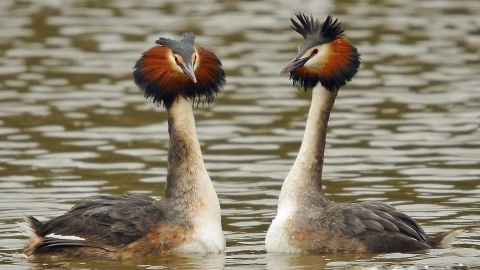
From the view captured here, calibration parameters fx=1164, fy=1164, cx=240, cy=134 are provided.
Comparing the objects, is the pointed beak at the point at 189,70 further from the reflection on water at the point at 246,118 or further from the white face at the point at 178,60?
A: the reflection on water at the point at 246,118

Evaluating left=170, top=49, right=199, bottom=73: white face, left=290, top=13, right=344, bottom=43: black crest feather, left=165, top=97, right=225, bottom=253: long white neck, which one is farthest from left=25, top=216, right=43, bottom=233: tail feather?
left=290, top=13, right=344, bottom=43: black crest feather

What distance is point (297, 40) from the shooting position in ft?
77.9

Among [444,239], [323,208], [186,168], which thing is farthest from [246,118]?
[444,239]

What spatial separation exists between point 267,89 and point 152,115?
2.32 meters

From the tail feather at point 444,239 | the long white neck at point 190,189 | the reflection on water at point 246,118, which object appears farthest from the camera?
the reflection on water at point 246,118

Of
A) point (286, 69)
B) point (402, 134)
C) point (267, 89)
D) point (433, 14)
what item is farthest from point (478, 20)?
point (286, 69)

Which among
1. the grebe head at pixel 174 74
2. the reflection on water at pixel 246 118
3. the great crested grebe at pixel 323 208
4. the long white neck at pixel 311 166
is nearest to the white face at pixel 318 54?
the great crested grebe at pixel 323 208

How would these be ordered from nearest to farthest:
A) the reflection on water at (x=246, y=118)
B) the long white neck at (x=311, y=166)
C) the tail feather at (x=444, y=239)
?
the tail feather at (x=444, y=239) < the long white neck at (x=311, y=166) < the reflection on water at (x=246, y=118)

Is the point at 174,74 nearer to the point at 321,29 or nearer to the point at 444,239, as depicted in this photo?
the point at 321,29

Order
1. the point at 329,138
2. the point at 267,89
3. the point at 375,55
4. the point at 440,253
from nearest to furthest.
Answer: the point at 440,253 < the point at 329,138 < the point at 267,89 < the point at 375,55

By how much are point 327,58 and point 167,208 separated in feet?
7.49

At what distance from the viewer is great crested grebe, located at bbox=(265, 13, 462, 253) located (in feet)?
37.6

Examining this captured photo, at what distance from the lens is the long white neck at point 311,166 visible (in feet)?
39.3

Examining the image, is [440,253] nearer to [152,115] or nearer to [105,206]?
[105,206]
